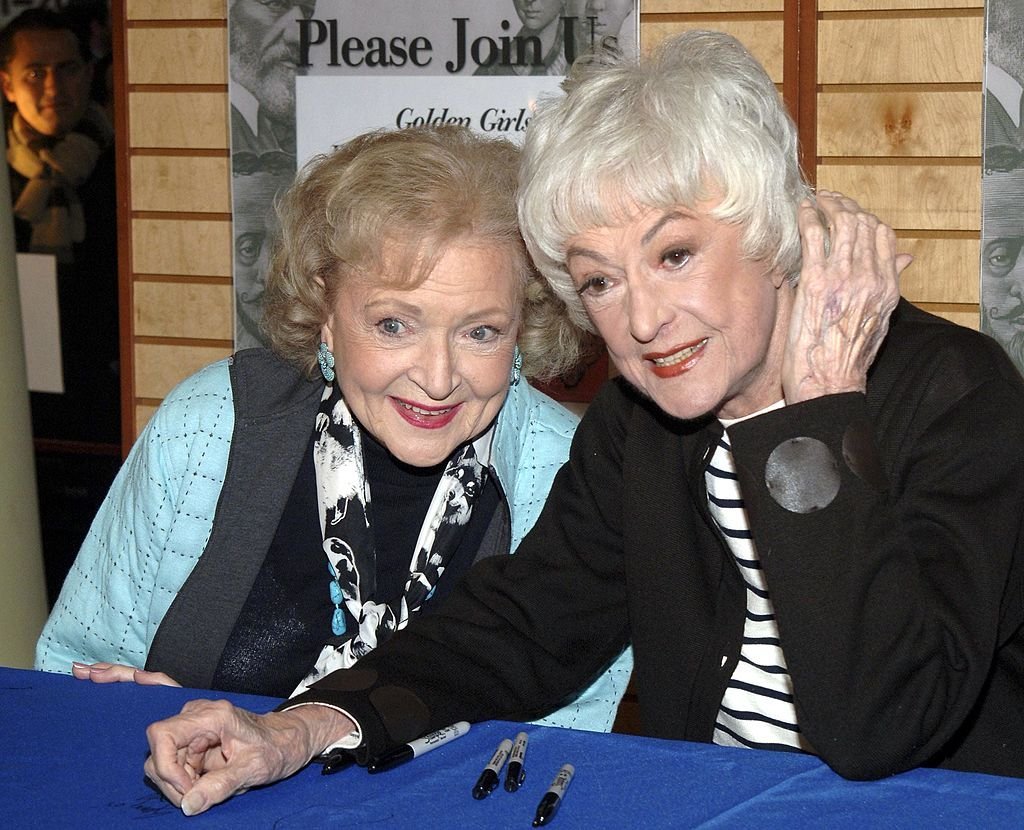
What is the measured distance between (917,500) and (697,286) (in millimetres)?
392

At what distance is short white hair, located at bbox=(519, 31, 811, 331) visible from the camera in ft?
5.65

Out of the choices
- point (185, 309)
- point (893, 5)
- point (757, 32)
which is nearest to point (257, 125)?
point (185, 309)

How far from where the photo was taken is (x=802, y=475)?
1.55 metres

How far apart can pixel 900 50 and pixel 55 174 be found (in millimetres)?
3506

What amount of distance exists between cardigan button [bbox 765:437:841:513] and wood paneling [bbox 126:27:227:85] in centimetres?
304

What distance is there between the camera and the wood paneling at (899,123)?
3.48 metres

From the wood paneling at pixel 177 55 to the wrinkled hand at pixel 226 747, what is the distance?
2895 millimetres

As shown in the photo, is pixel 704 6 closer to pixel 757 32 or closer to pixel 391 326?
pixel 757 32

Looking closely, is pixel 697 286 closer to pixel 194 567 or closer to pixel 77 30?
pixel 194 567

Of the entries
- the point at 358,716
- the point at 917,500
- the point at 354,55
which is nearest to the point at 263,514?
the point at 358,716

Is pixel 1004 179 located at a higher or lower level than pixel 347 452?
higher

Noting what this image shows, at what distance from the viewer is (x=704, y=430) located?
6.53 feet

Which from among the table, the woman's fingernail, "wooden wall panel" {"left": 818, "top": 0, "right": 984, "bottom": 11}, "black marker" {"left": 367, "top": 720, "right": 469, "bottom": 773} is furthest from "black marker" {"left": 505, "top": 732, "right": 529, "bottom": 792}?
"wooden wall panel" {"left": 818, "top": 0, "right": 984, "bottom": 11}

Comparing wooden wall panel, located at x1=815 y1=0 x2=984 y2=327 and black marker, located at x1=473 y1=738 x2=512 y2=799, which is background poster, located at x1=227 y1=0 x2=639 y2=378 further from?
black marker, located at x1=473 y1=738 x2=512 y2=799
